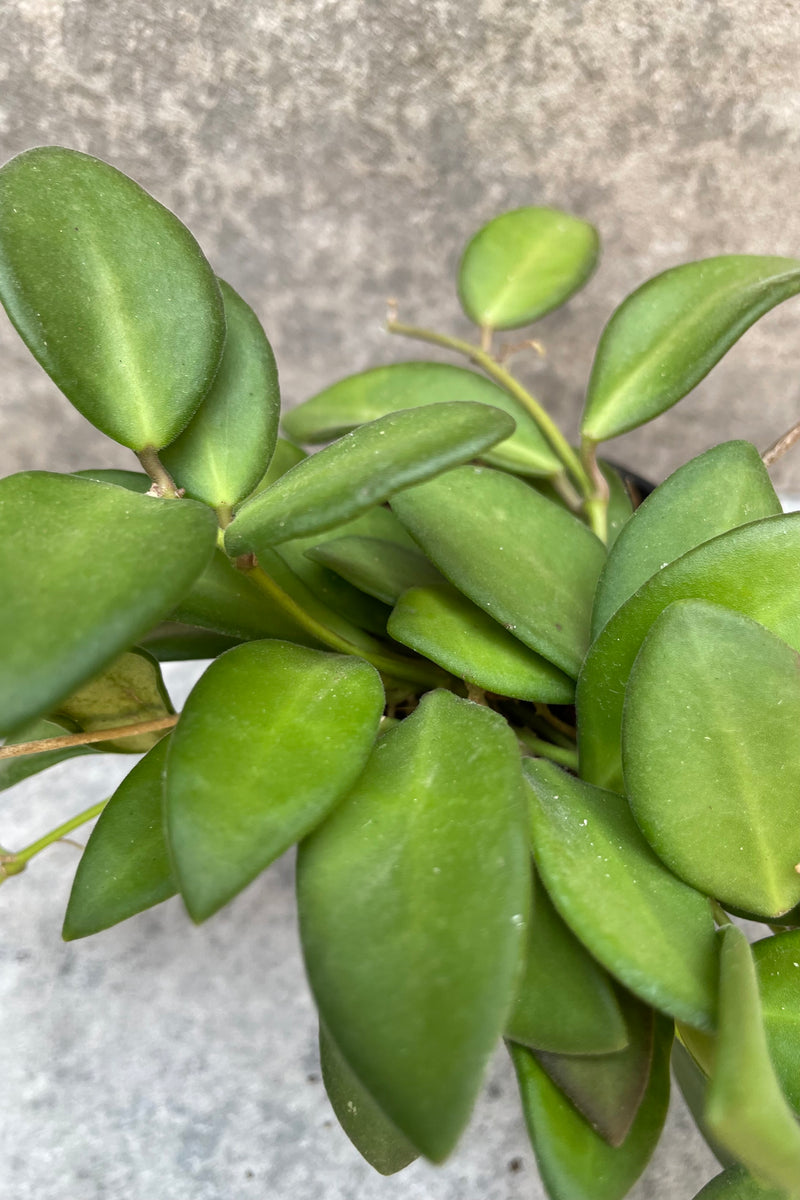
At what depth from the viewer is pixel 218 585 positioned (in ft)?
1.55

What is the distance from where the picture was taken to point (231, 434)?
46cm

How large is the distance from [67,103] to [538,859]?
2.14ft

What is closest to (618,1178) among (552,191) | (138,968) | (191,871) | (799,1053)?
(799,1053)

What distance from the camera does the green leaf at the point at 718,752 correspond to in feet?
1.21

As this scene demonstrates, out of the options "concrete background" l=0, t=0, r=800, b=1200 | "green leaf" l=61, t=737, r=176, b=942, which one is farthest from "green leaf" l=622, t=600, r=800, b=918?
"concrete background" l=0, t=0, r=800, b=1200

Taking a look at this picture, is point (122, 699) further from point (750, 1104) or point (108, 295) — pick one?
point (750, 1104)

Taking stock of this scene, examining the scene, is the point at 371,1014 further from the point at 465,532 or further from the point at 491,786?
the point at 465,532

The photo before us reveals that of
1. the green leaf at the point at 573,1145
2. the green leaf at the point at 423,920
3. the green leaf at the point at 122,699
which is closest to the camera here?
the green leaf at the point at 423,920

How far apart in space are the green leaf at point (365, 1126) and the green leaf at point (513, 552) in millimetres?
212

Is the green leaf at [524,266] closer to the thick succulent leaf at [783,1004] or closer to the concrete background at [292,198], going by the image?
the concrete background at [292,198]

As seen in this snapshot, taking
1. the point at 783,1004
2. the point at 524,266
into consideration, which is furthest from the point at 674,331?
the point at 783,1004

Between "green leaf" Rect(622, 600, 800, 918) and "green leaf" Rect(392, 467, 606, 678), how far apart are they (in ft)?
0.27

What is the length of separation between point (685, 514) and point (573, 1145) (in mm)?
288

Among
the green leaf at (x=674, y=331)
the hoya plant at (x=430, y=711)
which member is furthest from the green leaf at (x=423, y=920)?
the green leaf at (x=674, y=331)
